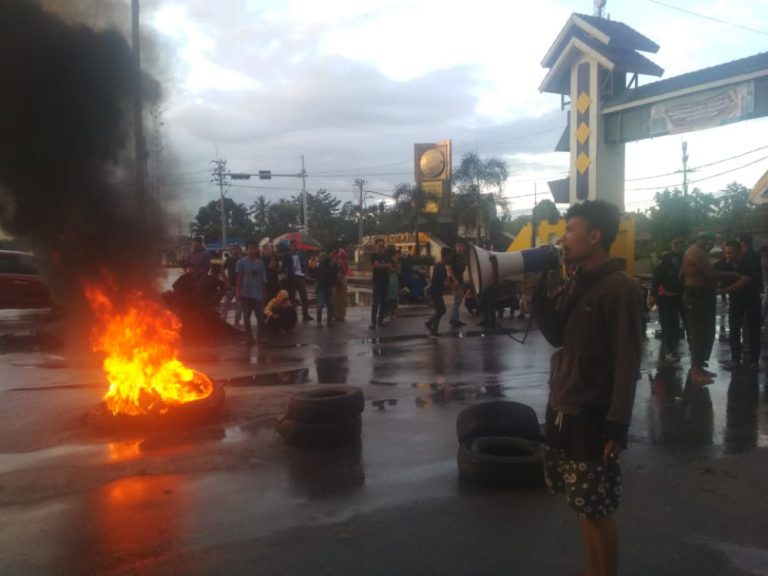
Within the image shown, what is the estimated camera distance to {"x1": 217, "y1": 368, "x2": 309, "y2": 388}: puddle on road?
8039 millimetres

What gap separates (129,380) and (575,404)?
4798 millimetres

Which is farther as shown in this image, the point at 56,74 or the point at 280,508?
the point at 56,74

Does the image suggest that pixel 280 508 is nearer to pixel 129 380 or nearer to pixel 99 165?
pixel 129 380

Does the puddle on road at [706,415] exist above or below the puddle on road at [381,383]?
below

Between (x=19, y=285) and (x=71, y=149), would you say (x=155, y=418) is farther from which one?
(x=19, y=285)

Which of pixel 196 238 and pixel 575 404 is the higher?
pixel 196 238

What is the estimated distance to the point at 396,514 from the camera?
4.06 meters

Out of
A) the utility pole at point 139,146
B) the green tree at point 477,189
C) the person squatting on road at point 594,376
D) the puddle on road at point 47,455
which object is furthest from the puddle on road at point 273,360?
the green tree at point 477,189

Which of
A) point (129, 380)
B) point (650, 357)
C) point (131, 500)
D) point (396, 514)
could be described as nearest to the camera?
point (396, 514)

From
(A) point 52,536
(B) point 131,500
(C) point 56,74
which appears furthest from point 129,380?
(C) point 56,74

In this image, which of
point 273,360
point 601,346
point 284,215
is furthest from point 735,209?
point 284,215

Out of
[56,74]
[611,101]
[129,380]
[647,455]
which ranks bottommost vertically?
[647,455]

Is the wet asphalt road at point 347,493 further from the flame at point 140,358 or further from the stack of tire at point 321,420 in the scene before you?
the flame at point 140,358

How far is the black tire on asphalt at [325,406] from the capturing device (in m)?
5.33
